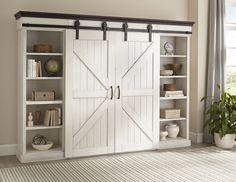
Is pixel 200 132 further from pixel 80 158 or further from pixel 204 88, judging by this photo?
pixel 80 158

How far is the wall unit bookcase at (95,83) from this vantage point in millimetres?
5363

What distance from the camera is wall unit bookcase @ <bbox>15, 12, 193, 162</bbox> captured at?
536 centimetres

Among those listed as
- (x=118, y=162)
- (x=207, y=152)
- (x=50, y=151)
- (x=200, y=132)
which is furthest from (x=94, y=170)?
(x=200, y=132)

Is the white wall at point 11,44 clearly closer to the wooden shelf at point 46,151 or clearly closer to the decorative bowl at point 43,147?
the wooden shelf at point 46,151

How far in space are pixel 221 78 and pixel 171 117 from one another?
1.07m

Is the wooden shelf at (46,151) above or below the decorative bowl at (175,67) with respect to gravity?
below

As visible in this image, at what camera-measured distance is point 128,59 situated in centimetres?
577

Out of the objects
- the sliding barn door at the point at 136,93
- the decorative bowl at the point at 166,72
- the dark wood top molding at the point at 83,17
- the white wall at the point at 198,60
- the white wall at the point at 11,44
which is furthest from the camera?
the white wall at the point at 198,60

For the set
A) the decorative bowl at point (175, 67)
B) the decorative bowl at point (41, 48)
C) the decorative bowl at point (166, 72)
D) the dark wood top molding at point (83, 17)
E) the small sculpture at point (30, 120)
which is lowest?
the small sculpture at point (30, 120)

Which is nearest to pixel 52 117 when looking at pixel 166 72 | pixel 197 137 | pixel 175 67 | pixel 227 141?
pixel 166 72

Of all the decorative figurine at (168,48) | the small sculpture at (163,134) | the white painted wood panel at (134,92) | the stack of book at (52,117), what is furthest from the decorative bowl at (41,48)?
the small sculpture at (163,134)

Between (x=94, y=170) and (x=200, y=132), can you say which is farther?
(x=200, y=132)

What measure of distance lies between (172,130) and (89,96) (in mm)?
1575

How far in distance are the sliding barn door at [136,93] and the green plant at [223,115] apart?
0.92m
